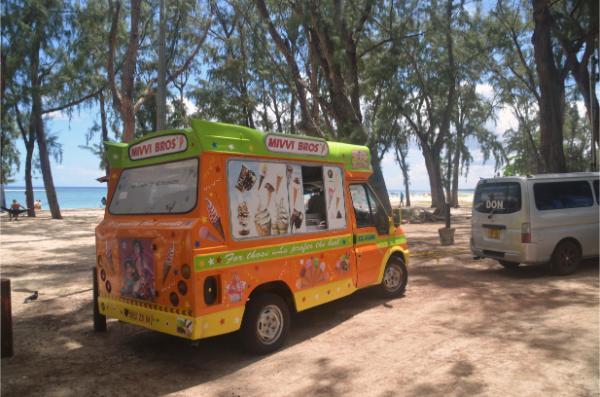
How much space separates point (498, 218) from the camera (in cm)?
889

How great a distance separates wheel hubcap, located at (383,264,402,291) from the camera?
25.0 feet

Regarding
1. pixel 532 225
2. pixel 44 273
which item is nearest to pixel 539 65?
pixel 532 225

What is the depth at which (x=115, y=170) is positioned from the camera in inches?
228

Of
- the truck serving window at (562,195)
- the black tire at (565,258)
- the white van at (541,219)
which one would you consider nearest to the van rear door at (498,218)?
the white van at (541,219)

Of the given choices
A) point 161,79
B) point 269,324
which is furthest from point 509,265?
point 161,79

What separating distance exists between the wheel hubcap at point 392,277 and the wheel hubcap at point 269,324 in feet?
8.89

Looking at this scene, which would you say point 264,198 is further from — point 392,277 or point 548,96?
point 548,96

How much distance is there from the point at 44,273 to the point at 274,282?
23.8 feet

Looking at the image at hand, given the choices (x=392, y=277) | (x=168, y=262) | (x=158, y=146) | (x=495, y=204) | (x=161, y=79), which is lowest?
(x=392, y=277)

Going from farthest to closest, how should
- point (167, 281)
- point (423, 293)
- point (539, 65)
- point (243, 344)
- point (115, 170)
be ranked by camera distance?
point (539, 65)
point (423, 293)
point (115, 170)
point (243, 344)
point (167, 281)

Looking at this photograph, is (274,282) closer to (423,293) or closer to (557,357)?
(557,357)

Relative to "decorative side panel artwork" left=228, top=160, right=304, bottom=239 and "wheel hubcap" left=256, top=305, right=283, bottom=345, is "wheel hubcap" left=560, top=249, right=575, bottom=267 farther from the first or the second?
"wheel hubcap" left=256, top=305, right=283, bottom=345

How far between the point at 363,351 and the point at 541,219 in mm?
5120

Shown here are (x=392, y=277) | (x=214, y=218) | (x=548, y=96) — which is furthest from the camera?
(x=548, y=96)
